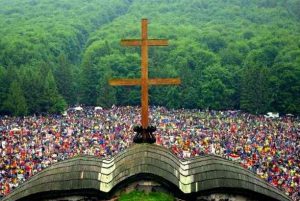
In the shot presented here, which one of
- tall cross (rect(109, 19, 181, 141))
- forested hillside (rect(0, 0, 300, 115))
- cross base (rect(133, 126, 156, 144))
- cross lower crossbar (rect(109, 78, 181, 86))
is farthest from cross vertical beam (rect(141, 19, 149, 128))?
forested hillside (rect(0, 0, 300, 115))

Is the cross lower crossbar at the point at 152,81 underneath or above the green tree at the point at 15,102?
above

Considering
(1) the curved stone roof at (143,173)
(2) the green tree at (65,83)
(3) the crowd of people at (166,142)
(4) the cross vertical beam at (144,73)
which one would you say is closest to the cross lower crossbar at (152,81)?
(4) the cross vertical beam at (144,73)

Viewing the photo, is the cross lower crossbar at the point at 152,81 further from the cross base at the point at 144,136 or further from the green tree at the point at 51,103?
the green tree at the point at 51,103

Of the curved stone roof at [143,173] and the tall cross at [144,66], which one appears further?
the tall cross at [144,66]

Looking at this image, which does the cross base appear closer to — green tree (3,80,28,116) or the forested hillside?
green tree (3,80,28,116)

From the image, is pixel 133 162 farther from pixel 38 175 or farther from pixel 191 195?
pixel 38 175

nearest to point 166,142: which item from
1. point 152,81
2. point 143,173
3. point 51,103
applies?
point 51,103

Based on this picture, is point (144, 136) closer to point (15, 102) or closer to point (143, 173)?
point (143, 173)
